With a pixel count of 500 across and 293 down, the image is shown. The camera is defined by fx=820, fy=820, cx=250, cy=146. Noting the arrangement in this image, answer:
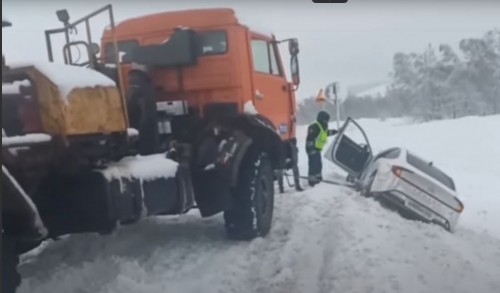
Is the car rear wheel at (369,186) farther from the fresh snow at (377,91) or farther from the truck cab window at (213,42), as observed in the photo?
the fresh snow at (377,91)

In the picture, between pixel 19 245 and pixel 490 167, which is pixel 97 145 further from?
pixel 490 167

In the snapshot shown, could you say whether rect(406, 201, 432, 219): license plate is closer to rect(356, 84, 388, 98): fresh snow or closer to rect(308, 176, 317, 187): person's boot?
rect(308, 176, 317, 187): person's boot

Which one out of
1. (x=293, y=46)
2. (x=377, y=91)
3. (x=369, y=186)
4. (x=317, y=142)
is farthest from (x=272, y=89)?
(x=377, y=91)

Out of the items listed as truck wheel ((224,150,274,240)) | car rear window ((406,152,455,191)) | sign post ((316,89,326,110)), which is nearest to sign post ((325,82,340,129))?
sign post ((316,89,326,110))

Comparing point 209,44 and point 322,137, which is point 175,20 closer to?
point 209,44

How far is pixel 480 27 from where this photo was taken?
10.5 ft

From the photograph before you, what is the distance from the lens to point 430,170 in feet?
13.6

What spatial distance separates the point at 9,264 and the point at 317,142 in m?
1.85

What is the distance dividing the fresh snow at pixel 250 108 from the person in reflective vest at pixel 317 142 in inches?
13.9

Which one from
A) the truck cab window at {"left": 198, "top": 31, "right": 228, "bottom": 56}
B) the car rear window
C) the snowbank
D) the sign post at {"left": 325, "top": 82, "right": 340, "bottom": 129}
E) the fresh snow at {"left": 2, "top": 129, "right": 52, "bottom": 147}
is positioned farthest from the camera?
the truck cab window at {"left": 198, "top": 31, "right": 228, "bottom": 56}

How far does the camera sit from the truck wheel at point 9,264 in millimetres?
2928

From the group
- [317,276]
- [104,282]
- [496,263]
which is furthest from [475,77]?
[104,282]

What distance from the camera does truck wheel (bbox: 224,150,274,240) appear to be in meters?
4.48

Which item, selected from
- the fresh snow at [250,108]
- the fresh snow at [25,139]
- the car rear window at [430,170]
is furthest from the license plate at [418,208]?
the fresh snow at [25,139]
